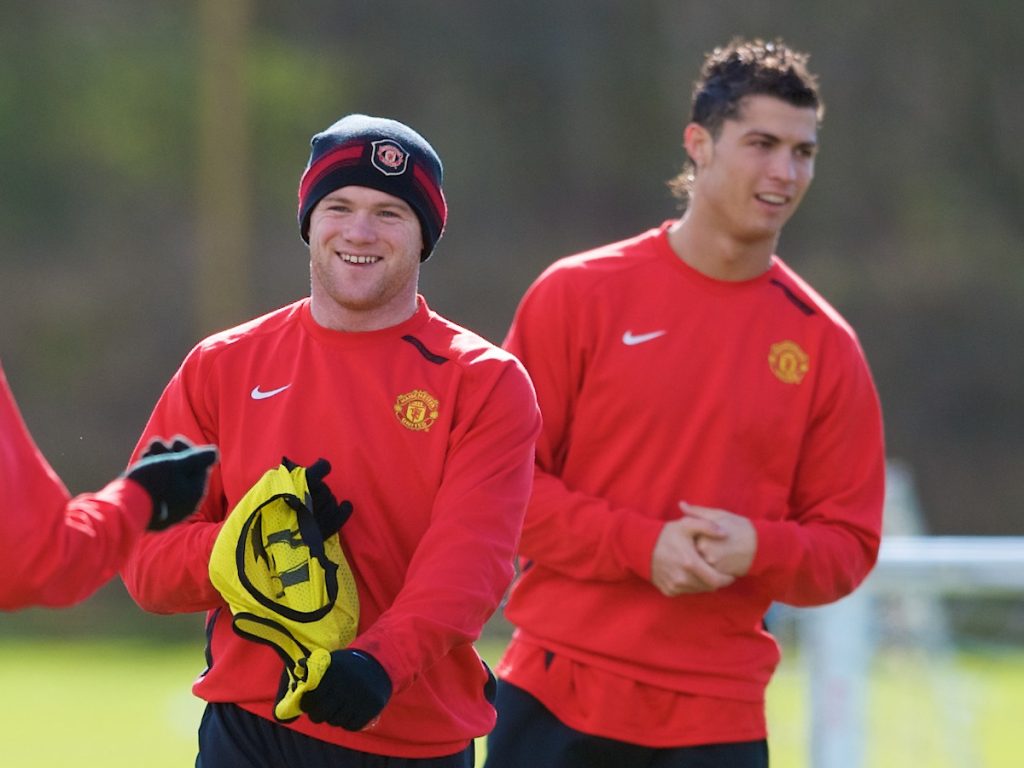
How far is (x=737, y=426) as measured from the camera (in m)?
4.17

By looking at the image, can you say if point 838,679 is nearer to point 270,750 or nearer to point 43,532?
point 270,750

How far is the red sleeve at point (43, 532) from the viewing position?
2.78 meters

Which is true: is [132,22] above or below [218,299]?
above

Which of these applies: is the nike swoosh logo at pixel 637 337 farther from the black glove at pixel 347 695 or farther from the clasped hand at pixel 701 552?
the black glove at pixel 347 695

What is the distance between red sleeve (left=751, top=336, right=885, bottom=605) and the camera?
420 cm

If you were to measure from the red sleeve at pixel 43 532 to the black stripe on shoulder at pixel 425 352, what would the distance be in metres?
0.82

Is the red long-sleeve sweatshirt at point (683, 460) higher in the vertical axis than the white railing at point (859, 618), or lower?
higher

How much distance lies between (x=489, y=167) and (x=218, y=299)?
4479 millimetres

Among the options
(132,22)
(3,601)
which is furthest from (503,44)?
(3,601)

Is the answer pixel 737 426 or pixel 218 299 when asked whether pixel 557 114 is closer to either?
pixel 218 299

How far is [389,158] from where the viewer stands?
11.5 ft

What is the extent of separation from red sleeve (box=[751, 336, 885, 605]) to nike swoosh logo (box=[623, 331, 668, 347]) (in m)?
0.43

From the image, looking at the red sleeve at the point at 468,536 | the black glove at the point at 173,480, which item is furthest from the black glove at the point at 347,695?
the black glove at the point at 173,480

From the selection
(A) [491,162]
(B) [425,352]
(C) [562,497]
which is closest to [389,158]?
(B) [425,352]
